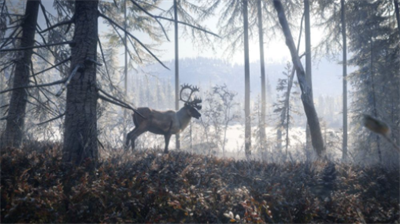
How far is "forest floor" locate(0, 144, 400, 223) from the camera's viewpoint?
2.43 metres

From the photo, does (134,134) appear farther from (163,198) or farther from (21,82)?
(163,198)

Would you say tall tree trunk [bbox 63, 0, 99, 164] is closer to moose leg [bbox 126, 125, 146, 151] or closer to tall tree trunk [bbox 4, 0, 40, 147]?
tall tree trunk [bbox 4, 0, 40, 147]

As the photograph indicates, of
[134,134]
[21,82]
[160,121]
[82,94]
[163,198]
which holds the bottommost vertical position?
[163,198]

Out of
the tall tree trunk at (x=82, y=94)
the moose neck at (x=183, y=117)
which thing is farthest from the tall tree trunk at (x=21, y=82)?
the moose neck at (x=183, y=117)

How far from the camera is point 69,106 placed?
13.7 ft

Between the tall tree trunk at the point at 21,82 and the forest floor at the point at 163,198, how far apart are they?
308 centimetres

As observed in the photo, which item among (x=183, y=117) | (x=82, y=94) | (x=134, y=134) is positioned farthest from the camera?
(x=183, y=117)

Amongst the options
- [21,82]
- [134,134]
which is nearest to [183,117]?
[134,134]

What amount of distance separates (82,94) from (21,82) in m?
3.58

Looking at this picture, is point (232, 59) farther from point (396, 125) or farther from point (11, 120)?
point (11, 120)

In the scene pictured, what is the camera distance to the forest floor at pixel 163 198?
243 centimetres

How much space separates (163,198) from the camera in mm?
2840

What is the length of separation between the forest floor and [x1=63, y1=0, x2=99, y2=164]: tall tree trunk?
37 cm

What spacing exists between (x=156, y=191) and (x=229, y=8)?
48.4ft
